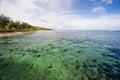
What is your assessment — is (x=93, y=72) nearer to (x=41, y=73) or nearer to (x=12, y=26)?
(x=41, y=73)

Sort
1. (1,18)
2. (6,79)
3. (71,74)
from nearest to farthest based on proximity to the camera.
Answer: (6,79) → (71,74) → (1,18)

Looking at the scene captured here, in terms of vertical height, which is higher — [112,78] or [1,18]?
[1,18]

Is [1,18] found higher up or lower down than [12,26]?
higher up

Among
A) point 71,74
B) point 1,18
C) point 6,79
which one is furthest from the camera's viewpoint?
point 1,18

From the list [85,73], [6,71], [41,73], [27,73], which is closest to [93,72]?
[85,73]

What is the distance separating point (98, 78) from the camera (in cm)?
1025

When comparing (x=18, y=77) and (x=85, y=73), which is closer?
(x=18, y=77)

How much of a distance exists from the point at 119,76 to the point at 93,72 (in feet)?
8.10

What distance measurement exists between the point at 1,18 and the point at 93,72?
4683 inches

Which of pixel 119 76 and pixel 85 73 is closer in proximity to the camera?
pixel 119 76

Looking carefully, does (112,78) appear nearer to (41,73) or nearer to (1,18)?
(41,73)

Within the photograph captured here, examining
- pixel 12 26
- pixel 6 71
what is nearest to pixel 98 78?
pixel 6 71

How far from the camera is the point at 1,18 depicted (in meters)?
110

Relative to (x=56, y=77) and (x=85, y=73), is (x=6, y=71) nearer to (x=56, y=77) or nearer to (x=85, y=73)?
(x=56, y=77)
